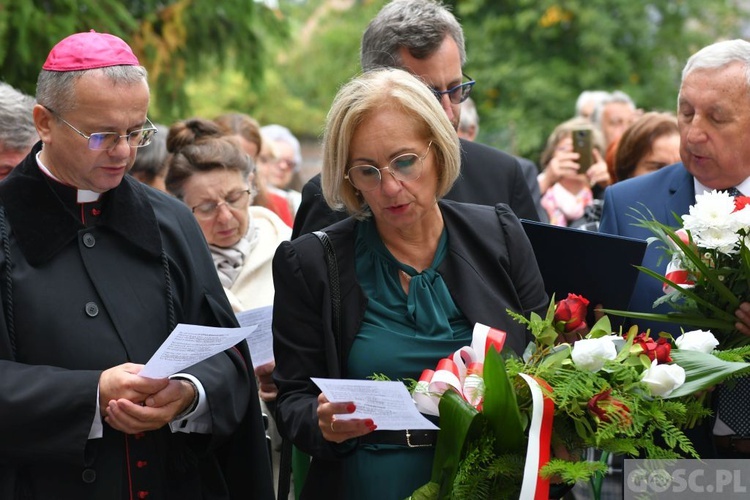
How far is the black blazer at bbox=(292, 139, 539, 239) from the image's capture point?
4512mm

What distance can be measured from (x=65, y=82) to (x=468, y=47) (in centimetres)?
1729

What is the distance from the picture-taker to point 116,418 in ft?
11.5

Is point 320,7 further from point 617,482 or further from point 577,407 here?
point 577,407

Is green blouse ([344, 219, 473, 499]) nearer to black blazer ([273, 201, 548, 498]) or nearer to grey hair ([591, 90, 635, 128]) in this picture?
black blazer ([273, 201, 548, 498])

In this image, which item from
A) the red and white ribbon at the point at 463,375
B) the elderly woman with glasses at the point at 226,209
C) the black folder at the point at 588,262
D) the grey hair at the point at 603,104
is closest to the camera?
the red and white ribbon at the point at 463,375

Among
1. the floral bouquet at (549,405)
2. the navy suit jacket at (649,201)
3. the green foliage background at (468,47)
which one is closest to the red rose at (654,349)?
the floral bouquet at (549,405)

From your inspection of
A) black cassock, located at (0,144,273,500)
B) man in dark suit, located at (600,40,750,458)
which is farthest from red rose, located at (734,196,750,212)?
black cassock, located at (0,144,273,500)

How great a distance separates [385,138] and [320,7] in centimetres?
3154

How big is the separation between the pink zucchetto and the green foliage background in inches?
171

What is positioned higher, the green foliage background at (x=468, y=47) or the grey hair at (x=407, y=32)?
the green foliage background at (x=468, y=47)

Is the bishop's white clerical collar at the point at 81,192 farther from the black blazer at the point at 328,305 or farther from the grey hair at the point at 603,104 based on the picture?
the grey hair at the point at 603,104

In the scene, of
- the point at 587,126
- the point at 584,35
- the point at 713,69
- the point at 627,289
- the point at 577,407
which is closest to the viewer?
the point at 577,407

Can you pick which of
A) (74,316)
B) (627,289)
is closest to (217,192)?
(74,316)

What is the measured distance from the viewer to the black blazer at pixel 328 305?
3.57 m
